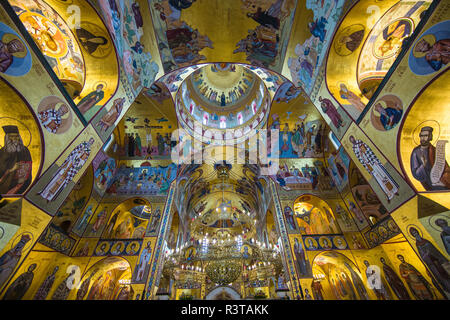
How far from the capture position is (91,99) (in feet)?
18.5

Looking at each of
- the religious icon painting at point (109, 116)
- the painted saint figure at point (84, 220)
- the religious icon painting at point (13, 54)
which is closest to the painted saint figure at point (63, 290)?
the painted saint figure at point (84, 220)

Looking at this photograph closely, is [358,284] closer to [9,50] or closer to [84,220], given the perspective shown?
[84,220]

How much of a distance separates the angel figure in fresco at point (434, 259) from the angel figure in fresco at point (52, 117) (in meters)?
9.18

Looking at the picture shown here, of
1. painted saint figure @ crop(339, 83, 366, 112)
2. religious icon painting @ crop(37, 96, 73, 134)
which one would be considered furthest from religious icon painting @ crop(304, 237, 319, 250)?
religious icon painting @ crop(37, 96, 73, 134)

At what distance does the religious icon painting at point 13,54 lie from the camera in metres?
3.58

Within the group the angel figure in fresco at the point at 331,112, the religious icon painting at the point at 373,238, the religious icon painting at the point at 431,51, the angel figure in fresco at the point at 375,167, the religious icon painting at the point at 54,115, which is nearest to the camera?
the religious icon painting at the point at 431,51

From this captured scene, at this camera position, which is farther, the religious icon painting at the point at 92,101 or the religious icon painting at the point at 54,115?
the religious icon painting at the point at 92,101

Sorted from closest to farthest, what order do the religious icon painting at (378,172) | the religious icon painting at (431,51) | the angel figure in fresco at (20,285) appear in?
the religious icon painting at (431,51) < the religious icon painting at (378,172) < the angel figure in fresco at (20,285)

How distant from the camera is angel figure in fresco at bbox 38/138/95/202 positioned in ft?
14.7

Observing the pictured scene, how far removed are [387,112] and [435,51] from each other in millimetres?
1441

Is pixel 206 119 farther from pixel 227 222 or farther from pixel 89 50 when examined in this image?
pixel 227 222

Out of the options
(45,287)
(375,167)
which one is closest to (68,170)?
(45,287)

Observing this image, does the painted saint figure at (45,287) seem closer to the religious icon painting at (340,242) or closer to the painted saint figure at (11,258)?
the painted saint figure at (11,258)
